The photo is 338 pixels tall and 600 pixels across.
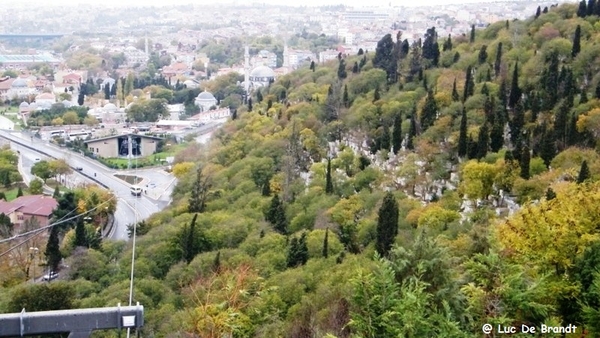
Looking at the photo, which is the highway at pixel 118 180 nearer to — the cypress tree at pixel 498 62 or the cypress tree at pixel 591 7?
the cypress tree at pixel 498 62

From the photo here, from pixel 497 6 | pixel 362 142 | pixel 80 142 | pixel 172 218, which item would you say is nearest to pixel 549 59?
pixel 362 142

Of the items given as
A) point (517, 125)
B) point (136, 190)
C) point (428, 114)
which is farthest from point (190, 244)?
point (136, 190)

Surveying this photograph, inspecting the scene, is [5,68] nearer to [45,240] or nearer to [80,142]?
[80,142]

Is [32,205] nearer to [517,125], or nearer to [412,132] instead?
[412,132]

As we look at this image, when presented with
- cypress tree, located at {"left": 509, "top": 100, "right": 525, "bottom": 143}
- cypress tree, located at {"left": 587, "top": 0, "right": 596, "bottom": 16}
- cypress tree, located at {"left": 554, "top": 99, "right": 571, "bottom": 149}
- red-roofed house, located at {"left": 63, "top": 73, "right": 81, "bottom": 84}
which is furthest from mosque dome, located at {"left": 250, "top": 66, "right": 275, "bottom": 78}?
cypress tree, located at {"left": 554, "top": 99, "right": 571, "bottom": 149}

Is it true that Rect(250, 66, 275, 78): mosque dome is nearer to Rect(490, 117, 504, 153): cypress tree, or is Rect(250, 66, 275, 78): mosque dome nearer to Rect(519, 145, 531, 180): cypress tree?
Rect(490, 117, 504, 153): cypress tree

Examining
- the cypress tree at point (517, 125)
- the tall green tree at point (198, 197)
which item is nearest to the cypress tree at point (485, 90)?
the cypress tree at point (517, 125)
